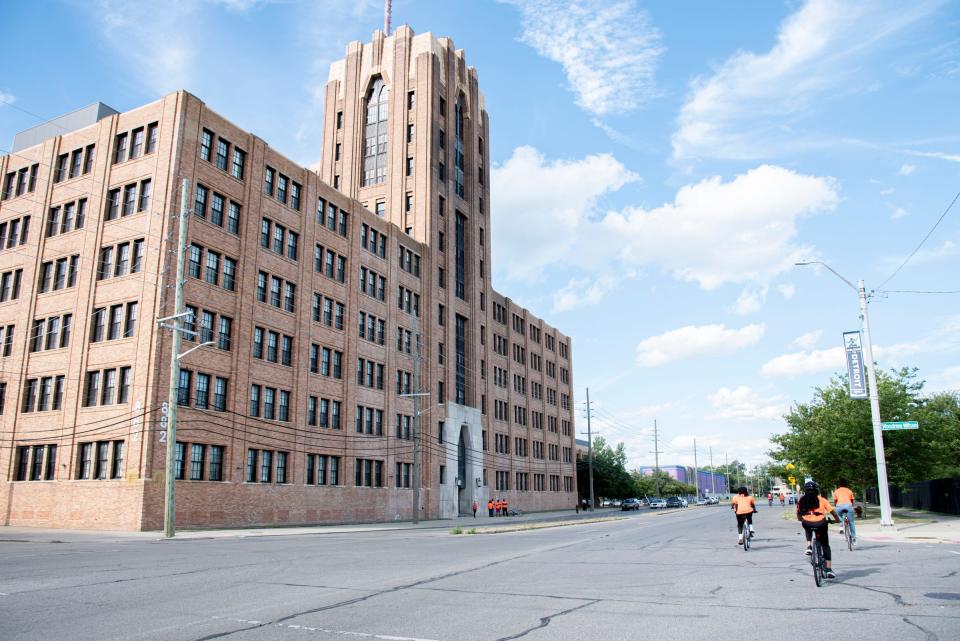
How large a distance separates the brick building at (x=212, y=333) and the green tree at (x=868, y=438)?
2424 cm

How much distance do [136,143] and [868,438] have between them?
40.5 metres

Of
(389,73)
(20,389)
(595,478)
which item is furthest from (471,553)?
(595,478)

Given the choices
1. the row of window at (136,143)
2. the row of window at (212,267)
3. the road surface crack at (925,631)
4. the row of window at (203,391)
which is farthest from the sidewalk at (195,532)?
the road surface crack at (925,631)

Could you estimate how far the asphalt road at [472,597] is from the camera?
784 centimetres

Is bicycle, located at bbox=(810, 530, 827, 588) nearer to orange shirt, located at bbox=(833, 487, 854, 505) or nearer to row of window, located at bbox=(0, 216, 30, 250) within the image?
orange shirt, located at bbox=(833, 487, 854, 505)

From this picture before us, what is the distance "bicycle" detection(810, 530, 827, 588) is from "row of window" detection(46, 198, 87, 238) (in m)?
38.4

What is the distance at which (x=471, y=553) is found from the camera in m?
19.1

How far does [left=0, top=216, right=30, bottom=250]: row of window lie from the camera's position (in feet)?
134

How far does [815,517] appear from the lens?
12.0 m

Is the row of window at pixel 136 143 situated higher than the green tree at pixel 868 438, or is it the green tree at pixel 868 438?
the row of window at pixel 136 143

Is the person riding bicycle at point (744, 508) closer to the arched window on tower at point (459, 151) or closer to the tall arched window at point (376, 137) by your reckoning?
the tall arched window at point (376, 137)

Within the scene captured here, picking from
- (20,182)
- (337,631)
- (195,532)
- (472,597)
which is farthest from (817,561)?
(20,182)

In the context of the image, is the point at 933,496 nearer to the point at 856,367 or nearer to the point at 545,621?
the point at 856,367

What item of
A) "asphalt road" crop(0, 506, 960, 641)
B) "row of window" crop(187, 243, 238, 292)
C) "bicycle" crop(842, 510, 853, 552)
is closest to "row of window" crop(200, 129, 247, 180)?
"row of window" crop(187, 243, 238, 292)
